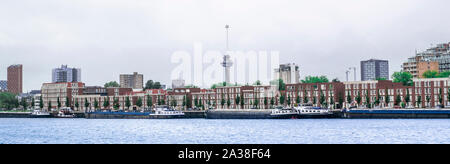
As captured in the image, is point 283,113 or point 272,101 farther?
point 272,101

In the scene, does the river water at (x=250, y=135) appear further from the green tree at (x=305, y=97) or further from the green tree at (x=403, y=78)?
the green tree at (x=403, y=78)

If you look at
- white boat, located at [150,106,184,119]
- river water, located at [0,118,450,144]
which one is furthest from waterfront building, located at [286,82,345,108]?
river water, located at [0,118,450,144]

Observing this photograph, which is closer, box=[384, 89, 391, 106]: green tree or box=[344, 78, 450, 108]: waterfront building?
box=[344, 78, 450, 108]: waterfront building

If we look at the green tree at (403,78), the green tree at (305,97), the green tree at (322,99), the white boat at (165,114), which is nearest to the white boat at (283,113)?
the green tree at (322,99)

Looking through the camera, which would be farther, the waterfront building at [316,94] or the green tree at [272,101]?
the green tree at [272,101]

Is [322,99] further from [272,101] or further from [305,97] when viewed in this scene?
[272,101]

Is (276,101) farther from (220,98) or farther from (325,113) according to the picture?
(325,113)

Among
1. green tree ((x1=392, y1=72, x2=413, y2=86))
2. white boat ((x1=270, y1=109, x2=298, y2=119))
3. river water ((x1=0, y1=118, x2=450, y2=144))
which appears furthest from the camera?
green tree ((x1=392, y1=72, x2=413, y2=86))

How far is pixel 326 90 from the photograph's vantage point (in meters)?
174

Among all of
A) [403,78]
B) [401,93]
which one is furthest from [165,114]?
[403,78]

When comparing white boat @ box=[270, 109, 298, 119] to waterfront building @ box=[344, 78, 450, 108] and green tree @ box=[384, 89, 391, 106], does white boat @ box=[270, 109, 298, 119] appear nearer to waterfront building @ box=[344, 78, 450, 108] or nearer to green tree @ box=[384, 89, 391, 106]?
waterfront building @ box=[344, 78, 450, 108]

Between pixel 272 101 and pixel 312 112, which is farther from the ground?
pixel 272 101
